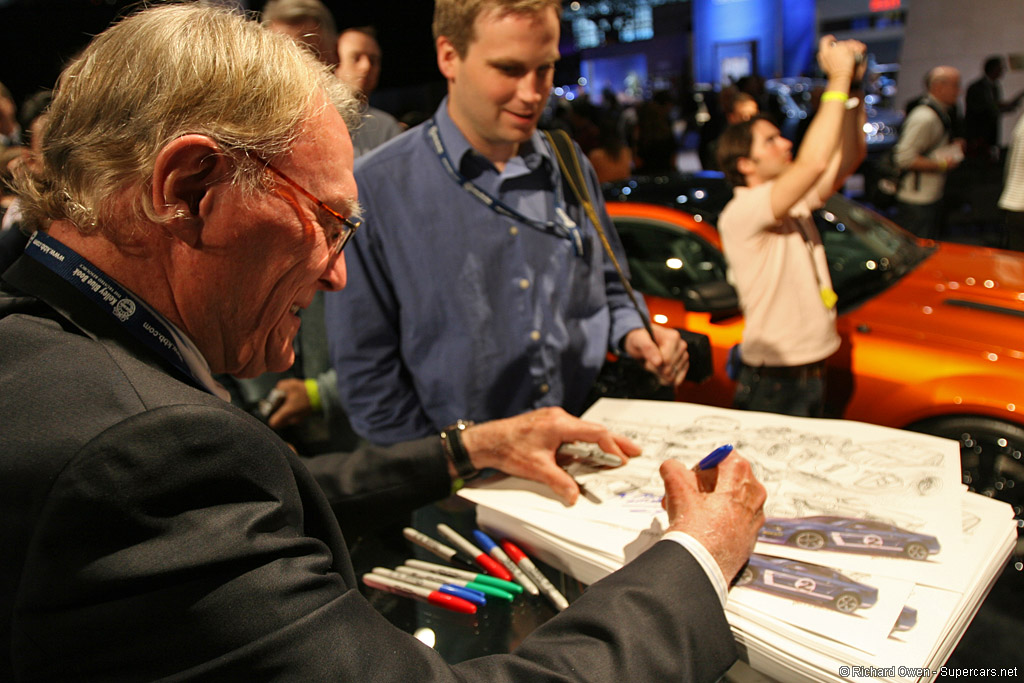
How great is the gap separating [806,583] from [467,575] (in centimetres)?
54

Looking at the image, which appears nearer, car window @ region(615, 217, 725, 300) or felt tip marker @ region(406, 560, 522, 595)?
felt tip marker @ region(406, 560, 522, 595)

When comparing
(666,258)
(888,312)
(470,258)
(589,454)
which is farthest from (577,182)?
(888,312)

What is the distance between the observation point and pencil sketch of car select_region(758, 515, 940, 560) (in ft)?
3.47

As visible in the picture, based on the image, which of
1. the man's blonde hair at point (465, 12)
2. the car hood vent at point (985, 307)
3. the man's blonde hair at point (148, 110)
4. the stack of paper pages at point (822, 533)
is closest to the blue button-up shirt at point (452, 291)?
the man's blonde hair at point (465, 12)

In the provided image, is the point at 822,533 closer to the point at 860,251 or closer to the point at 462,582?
the point at 462,582

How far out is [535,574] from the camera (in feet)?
3.91

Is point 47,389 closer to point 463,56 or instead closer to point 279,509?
point 279,509

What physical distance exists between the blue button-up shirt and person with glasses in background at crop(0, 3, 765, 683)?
774 mm

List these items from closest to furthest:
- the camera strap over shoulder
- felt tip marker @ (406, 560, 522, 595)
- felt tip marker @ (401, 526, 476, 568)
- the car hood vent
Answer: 1. felt tip marker @ (406, 560, 522, 595)
2. felt tip marker @ (401, 526, 476, 568)
3. the camera strap over shoulder
4. the car hood vent

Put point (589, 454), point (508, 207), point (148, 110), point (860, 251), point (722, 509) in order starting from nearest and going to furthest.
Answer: point (148, 110) < point (722, 509) < point (589, 454) < point (508, 207) < point (860, 251)

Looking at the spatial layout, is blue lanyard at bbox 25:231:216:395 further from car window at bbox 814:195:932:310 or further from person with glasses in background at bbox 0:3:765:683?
car window at bbox 814:195:932:310

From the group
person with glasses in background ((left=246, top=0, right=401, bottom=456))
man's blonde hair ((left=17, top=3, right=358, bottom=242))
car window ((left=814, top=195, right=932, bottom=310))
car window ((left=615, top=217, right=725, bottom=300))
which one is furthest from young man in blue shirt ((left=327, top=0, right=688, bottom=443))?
car window ((left=814, top=195, right=932, bottom=310))

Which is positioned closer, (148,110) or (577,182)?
(148,110)

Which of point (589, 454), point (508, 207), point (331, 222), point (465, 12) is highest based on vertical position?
point (465, 12)
